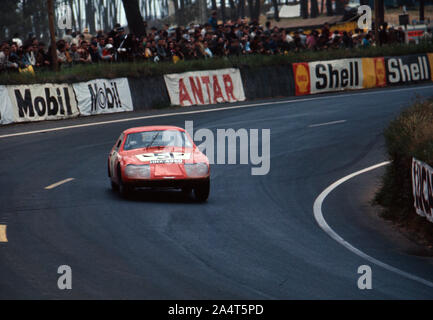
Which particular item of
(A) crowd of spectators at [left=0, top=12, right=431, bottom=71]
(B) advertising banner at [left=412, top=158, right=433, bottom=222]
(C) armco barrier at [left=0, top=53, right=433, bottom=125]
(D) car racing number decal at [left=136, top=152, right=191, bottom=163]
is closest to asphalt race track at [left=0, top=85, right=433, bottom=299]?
(B) advertising banner at [left=412, top=158, right=433, bottom=222]

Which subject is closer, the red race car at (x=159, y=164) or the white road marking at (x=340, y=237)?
the white road marking at (x=340, y=237)

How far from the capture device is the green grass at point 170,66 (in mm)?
27328

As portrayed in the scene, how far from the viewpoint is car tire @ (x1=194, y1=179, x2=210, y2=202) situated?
1465 centimetres

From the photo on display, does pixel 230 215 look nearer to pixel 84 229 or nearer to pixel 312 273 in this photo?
pixel 84 229

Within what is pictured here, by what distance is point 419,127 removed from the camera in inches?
598

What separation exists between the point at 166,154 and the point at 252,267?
5.05 m

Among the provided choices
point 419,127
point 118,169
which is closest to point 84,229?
point 118,169

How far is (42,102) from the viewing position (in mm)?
27000

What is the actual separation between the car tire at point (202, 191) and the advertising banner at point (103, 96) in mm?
14161

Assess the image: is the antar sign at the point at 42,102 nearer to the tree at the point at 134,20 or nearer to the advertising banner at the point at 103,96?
the advertising banner at the point at 103,96

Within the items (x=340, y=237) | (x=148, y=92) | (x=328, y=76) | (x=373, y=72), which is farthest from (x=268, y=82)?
(x=340, y=237)

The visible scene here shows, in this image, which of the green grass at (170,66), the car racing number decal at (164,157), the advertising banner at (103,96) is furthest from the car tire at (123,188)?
the advertising banner at (103,96)

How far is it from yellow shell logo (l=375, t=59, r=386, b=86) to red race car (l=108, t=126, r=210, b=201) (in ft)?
84.1

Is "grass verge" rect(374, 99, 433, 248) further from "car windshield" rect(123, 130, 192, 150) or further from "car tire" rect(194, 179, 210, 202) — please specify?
"car windshield" rect(123, 130, 192, 150)
